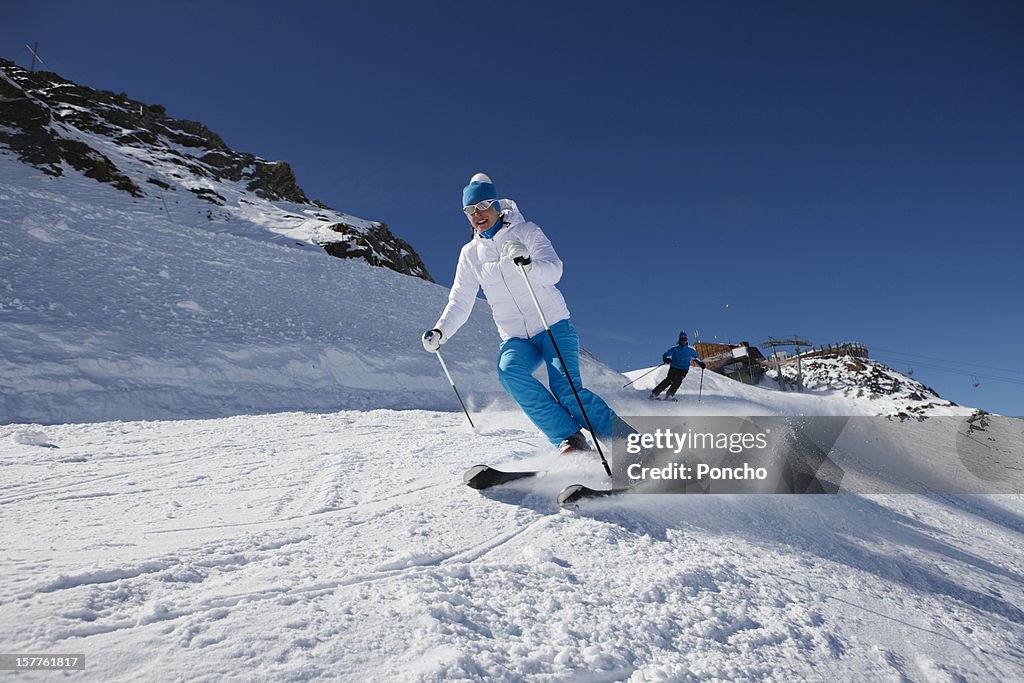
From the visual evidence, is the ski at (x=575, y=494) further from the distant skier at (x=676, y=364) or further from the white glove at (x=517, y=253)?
the distant skier at (x=676, y=364)

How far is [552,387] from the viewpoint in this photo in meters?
3.65

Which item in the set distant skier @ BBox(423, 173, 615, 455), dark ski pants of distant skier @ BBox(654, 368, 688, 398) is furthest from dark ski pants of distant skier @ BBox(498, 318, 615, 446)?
dark ski pants of distant skier @ BBox(654, 368, 688, 398)

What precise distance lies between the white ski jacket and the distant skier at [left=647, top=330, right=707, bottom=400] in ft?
31.2

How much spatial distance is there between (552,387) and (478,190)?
1640 mm

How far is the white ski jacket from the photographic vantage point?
12.1 ft

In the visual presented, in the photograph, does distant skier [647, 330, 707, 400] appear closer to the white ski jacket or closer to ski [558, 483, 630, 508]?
the white ski jacket

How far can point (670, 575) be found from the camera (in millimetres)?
1959

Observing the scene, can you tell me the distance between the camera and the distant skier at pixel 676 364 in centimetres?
1250

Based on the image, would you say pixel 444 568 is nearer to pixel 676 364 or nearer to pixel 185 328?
pixel 185 328

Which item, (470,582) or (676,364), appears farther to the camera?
(676,364)

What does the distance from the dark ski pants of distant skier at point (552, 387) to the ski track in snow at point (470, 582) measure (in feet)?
1.08

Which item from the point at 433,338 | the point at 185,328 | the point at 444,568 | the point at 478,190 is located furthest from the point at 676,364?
the point at 444,568

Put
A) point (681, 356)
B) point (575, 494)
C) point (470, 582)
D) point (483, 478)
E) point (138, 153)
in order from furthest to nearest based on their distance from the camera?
point (138, 153), point (681, 356), point (483, 478), point (575, 494), point (470, 582)

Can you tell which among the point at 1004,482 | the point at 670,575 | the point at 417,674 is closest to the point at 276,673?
the point at 417,674
